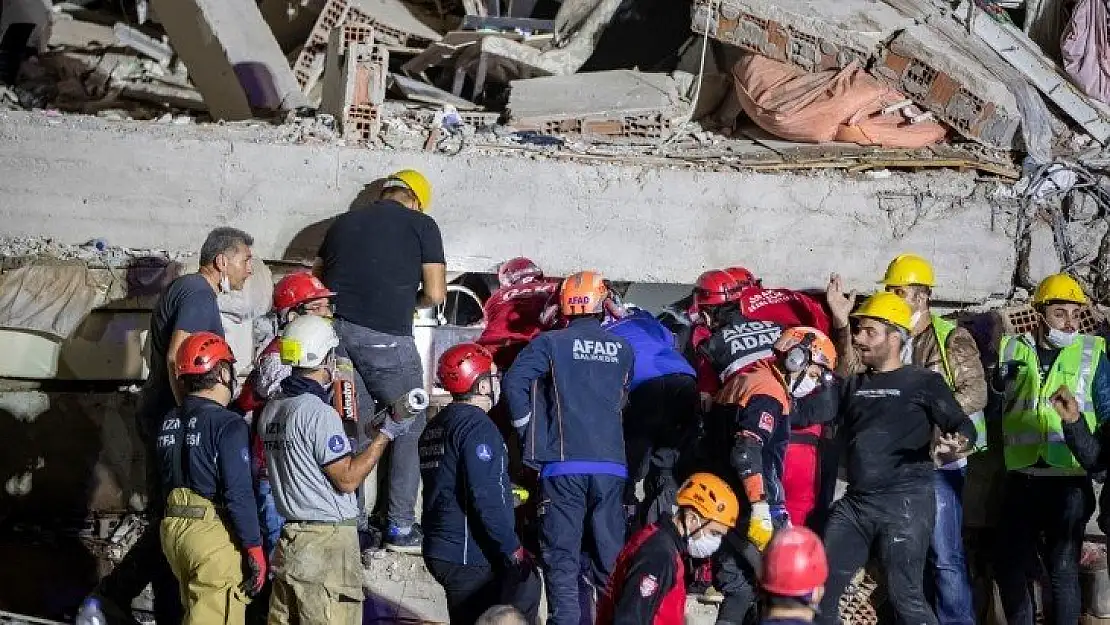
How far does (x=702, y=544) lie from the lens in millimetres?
7957

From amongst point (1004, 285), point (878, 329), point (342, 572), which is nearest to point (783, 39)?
point (1004, 285)

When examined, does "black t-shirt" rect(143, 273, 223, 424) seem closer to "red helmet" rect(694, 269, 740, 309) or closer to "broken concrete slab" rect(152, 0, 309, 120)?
"red helmet" rect(694, 269, 740, 309)

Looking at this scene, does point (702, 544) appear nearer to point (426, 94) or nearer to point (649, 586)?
point (649, 586)

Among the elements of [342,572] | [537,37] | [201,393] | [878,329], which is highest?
[537,37]

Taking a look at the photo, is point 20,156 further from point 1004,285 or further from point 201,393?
point 1004,285

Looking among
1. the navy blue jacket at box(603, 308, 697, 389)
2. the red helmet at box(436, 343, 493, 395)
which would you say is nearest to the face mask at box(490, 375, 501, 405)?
the red helmet at box(436, 343, 493, 395)

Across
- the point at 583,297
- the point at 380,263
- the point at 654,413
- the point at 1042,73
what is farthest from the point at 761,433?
the point at 1042,73

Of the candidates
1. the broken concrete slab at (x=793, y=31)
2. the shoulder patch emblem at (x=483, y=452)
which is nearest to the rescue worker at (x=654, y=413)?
the shoulder patch emblem at (x=483, y=452)

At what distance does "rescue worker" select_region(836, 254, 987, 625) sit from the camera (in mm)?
9999

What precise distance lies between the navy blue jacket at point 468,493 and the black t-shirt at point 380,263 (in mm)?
1833

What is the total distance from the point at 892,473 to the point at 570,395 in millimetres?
1883

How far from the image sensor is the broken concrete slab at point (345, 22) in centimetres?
1397

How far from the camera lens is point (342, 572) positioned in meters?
8.48

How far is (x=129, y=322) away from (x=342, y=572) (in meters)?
3.63
